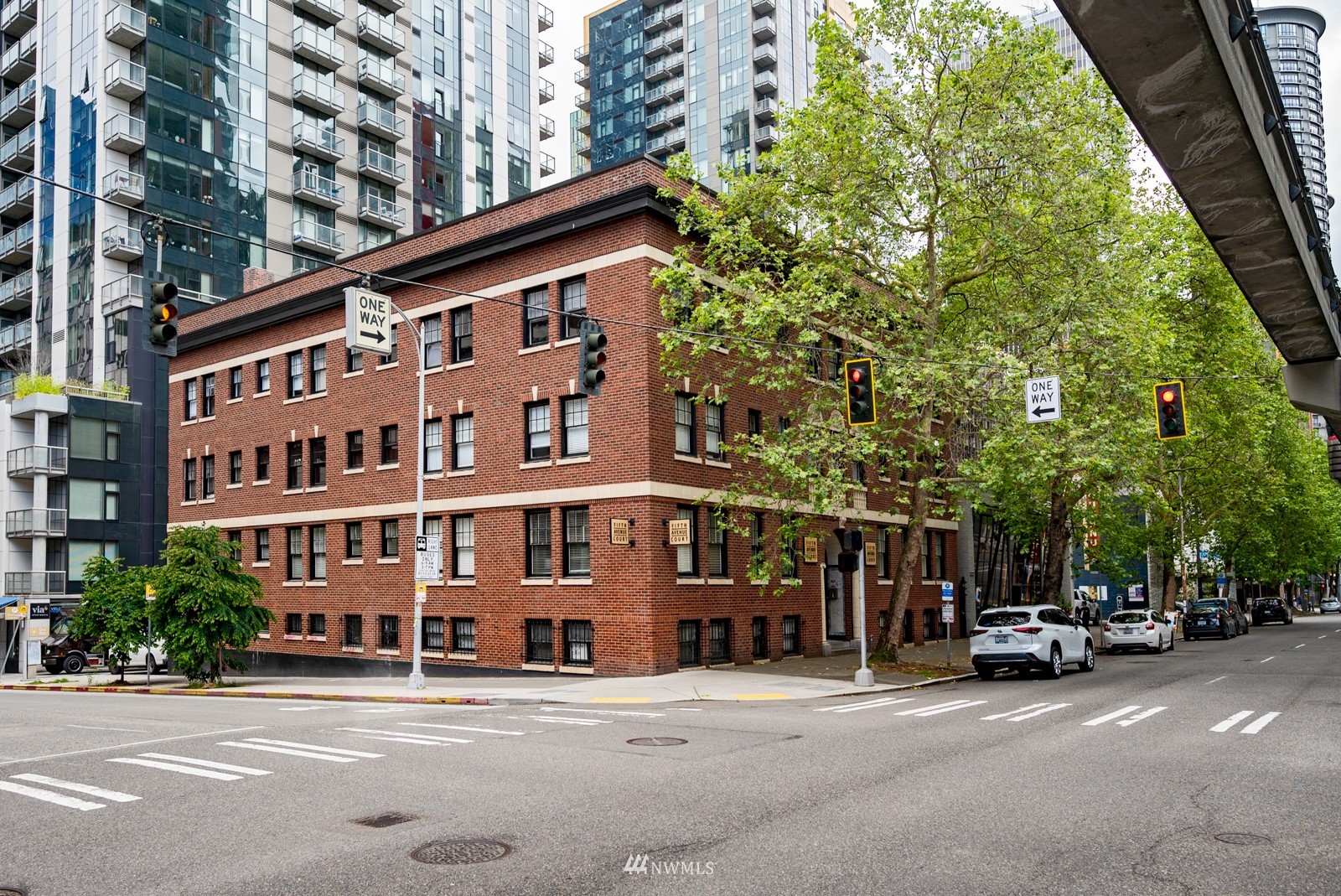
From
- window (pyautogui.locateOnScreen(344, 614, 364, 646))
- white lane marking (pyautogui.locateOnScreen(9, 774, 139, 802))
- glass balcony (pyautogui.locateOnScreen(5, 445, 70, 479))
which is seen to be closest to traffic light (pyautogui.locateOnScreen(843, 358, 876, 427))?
white lane marking (pyautogui.locateOnScreen(9, 774, 139, 802))

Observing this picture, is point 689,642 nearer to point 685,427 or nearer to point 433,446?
point 685,427

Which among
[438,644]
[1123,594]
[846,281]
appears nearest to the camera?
[846,281]

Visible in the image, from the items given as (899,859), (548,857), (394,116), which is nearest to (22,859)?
(548,857)

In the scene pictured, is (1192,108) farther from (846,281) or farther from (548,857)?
(846,281)

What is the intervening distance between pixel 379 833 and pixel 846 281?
1940 centimetres

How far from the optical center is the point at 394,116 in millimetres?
65250

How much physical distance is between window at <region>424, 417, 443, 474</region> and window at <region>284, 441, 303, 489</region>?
7214 mm

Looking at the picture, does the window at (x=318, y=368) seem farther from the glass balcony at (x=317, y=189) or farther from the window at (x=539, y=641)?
the glass balcony at (x=317, y=189)

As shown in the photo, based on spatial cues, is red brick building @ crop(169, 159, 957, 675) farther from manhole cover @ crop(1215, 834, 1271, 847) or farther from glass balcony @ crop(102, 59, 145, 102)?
glass balcony @ crop(102, 59, 145, 102)

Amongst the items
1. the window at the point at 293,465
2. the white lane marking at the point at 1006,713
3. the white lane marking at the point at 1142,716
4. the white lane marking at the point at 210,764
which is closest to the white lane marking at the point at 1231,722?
the white lane marking at the point at 1142,716

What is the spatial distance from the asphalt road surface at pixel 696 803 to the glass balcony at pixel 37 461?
36.1 m

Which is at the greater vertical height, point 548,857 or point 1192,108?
point 1192,108

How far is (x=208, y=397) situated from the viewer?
133ft

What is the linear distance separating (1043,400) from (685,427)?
953cm
